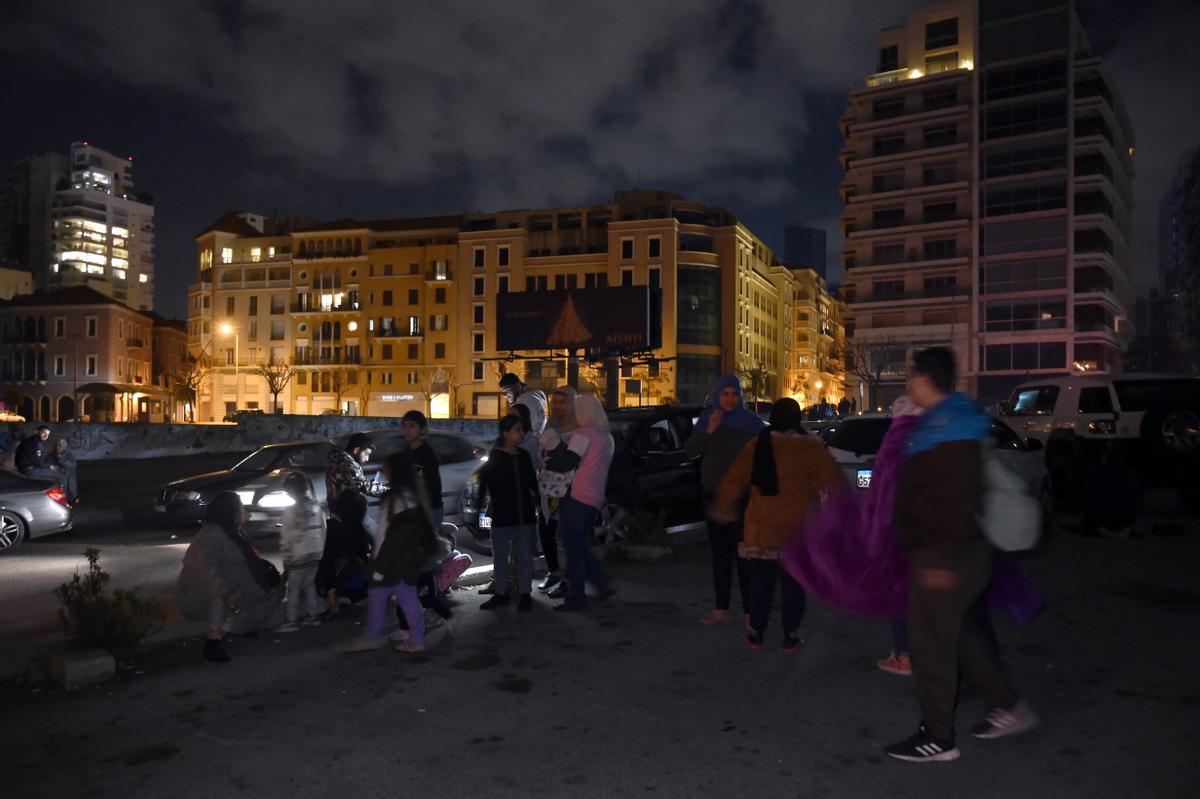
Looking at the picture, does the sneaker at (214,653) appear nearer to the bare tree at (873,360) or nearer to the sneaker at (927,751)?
the sneaker at (927,751)

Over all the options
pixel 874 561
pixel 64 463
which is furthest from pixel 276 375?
pixel 874 561

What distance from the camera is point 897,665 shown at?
548 cm

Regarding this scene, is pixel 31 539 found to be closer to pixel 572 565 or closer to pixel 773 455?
pixel 572 565

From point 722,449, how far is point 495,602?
247 cm

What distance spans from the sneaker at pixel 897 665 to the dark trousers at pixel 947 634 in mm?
1198

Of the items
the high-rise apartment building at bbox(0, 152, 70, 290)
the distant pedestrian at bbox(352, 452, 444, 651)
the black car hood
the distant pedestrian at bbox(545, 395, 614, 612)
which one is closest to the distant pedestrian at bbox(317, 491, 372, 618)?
the distant pedestrian at bbox(352, 452, 444, 651)

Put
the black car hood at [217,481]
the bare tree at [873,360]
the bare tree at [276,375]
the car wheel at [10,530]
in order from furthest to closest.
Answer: the bare tree at [276,375] < the bare tree at [873,360] < the black car hood at [217,481] < the car wheel at [10,530]

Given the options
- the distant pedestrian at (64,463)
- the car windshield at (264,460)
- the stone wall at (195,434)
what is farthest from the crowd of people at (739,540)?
the stone wall at (195,434)

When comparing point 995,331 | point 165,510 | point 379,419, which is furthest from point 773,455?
point 995,331

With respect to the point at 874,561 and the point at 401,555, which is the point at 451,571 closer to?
the point at 401,555

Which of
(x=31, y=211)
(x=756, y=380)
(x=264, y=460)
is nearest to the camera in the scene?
(x=264, y=460)

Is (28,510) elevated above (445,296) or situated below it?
below

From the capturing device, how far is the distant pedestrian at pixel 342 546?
6.98 metres

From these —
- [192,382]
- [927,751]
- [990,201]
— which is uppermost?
[990,201]
